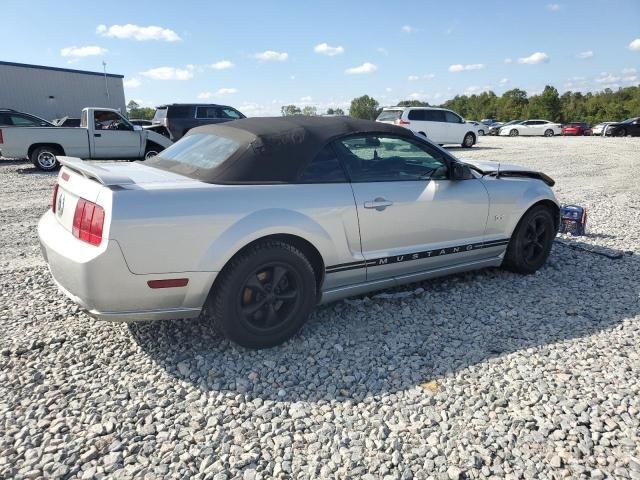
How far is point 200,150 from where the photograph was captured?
345 centimetres

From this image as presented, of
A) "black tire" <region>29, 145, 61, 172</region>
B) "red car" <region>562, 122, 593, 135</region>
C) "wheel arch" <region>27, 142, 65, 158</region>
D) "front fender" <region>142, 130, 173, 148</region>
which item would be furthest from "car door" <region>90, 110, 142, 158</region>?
"red car" <region>562, 122, 593, 135</region>

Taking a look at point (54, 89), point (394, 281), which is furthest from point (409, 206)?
point (54, 89)

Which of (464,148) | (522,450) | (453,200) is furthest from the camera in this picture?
(464,148)

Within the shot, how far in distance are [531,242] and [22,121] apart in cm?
1484

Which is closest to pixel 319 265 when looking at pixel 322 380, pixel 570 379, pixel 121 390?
pixel 322 380

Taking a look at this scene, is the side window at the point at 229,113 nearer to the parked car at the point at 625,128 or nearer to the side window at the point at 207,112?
the side window at the point at 207,112

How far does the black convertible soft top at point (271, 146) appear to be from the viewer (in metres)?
3.03

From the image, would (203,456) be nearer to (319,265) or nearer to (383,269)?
(319,265)

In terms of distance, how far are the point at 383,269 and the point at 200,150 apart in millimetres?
1647

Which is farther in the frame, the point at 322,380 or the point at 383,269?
the point at 383,269

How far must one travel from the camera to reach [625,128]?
104ft

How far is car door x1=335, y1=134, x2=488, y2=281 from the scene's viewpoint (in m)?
3.40

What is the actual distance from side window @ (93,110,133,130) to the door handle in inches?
452

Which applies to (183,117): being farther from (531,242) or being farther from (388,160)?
(531,242)
